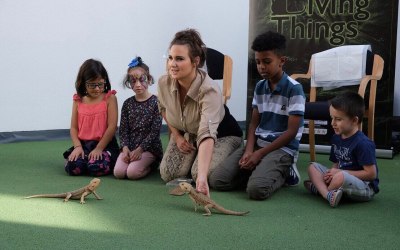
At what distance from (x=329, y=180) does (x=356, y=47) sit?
1.46 m

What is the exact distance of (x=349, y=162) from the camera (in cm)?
267

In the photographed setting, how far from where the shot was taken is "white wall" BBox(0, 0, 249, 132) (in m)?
4.99

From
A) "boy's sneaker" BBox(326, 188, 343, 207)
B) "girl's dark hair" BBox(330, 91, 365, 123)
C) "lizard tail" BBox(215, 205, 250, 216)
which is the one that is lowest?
"lizard tail" BBox(215, 205, 250, 216)

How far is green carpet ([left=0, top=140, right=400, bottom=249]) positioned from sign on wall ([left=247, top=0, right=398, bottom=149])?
1.35 m

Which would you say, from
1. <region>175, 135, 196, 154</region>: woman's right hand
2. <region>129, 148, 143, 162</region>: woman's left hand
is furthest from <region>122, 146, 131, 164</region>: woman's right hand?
<region>175, 135, 196, 154</region>: woman's right hand

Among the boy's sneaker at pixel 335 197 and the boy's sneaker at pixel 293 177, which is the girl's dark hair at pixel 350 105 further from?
the boy's sneaker at pixel 293 177

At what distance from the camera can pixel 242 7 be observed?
604 cm

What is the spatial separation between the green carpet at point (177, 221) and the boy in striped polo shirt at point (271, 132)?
113 millimetres

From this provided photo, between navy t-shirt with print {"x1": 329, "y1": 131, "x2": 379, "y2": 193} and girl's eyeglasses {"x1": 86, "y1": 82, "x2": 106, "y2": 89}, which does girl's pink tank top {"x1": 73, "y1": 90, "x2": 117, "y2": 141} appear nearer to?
girl's eyeglasses {"x1": 86, "y1": 82, "x2": 106, "y2": 89}

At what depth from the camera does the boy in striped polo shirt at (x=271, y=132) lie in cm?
286

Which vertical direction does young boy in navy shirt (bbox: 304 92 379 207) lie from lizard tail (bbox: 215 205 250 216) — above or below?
above

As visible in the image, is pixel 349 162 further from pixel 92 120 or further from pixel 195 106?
pixel 92 120

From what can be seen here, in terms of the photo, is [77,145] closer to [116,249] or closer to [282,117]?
[282,117]

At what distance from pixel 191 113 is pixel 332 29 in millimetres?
1935
